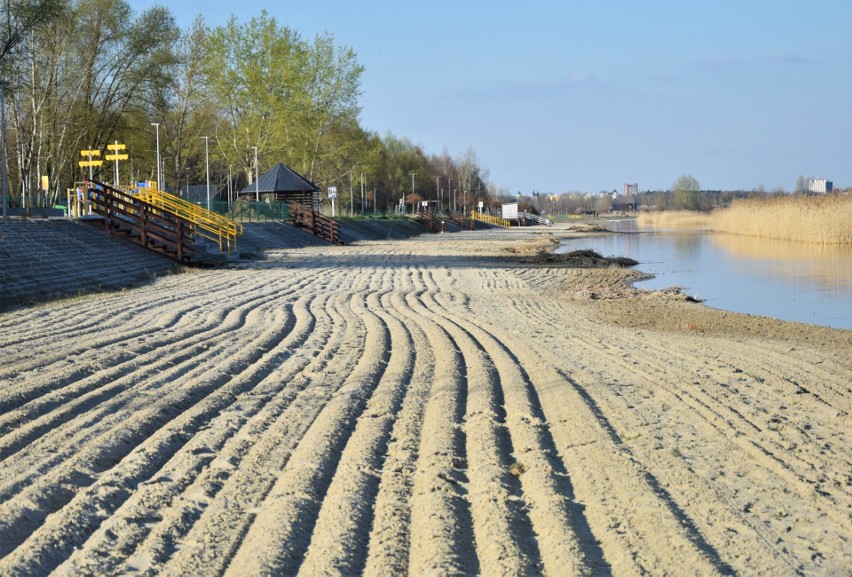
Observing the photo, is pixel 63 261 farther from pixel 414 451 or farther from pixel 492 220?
pixel 492 220

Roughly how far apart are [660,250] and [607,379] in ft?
130

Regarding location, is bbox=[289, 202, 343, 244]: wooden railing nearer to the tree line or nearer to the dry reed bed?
the tree line

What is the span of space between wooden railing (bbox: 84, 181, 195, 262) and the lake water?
12813 millimetres

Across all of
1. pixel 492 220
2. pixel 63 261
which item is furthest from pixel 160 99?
pixel 492 220

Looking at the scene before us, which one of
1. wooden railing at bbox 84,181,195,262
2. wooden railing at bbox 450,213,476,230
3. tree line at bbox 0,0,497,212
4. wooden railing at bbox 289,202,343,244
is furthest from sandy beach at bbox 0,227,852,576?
wooden railing at bbox 450,213,476,230

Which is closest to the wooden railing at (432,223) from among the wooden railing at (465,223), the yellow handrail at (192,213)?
the wooden railing at (465,223)

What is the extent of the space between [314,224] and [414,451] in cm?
4411

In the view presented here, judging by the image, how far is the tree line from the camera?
45.9m

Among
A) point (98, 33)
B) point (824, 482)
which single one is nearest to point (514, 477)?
point (824, 482)

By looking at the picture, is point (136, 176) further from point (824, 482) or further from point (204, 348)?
point (824, 482)

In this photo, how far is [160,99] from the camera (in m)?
53.2

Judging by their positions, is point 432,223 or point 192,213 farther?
point 432,223

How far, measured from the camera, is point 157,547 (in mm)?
4668

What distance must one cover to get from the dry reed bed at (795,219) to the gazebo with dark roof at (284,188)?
25.0 metres
